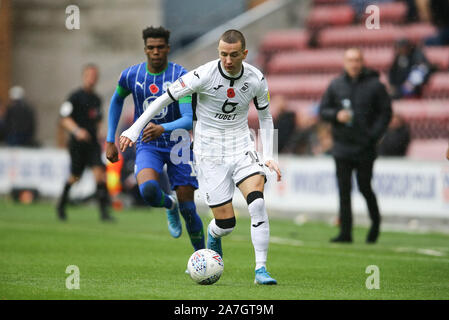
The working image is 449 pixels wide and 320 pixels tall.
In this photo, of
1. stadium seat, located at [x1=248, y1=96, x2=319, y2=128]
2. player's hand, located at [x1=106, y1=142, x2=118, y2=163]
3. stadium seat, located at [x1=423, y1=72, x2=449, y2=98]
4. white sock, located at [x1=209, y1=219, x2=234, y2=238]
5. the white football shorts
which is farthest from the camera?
stadium seat, located at [x1=248, y1=96, x2=319, y2=128]

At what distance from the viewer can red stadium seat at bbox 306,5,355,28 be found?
25305 mm

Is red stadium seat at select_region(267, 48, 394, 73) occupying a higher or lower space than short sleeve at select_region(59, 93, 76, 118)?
higher

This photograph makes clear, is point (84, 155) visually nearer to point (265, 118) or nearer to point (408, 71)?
point (408, 71)

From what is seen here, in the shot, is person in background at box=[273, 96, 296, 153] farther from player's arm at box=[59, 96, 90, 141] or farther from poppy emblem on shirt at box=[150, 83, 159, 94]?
poppy emblem on shirt at box=[150, 83, 159, 94]

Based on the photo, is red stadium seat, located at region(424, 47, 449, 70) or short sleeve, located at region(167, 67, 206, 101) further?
red stadium seat, located at region(424, 47, 449, 70)

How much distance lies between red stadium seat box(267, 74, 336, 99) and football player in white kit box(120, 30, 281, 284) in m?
14.3

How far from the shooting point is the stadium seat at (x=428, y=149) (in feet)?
60.7

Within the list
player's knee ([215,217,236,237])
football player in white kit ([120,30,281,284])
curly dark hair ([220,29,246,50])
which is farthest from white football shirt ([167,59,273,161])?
player's knee ([215,217,236,237])

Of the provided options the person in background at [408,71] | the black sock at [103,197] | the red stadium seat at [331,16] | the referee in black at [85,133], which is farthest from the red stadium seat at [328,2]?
the black sock at [103,197]

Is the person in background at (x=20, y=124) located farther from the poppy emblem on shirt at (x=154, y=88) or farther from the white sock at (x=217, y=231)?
the white sock at (x=217, y=231)

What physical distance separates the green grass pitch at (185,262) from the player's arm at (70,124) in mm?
1470

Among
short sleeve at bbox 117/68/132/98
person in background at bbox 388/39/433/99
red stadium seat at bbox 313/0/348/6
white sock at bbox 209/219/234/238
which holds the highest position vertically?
red stadium seat at bbox 313/0/348/6
